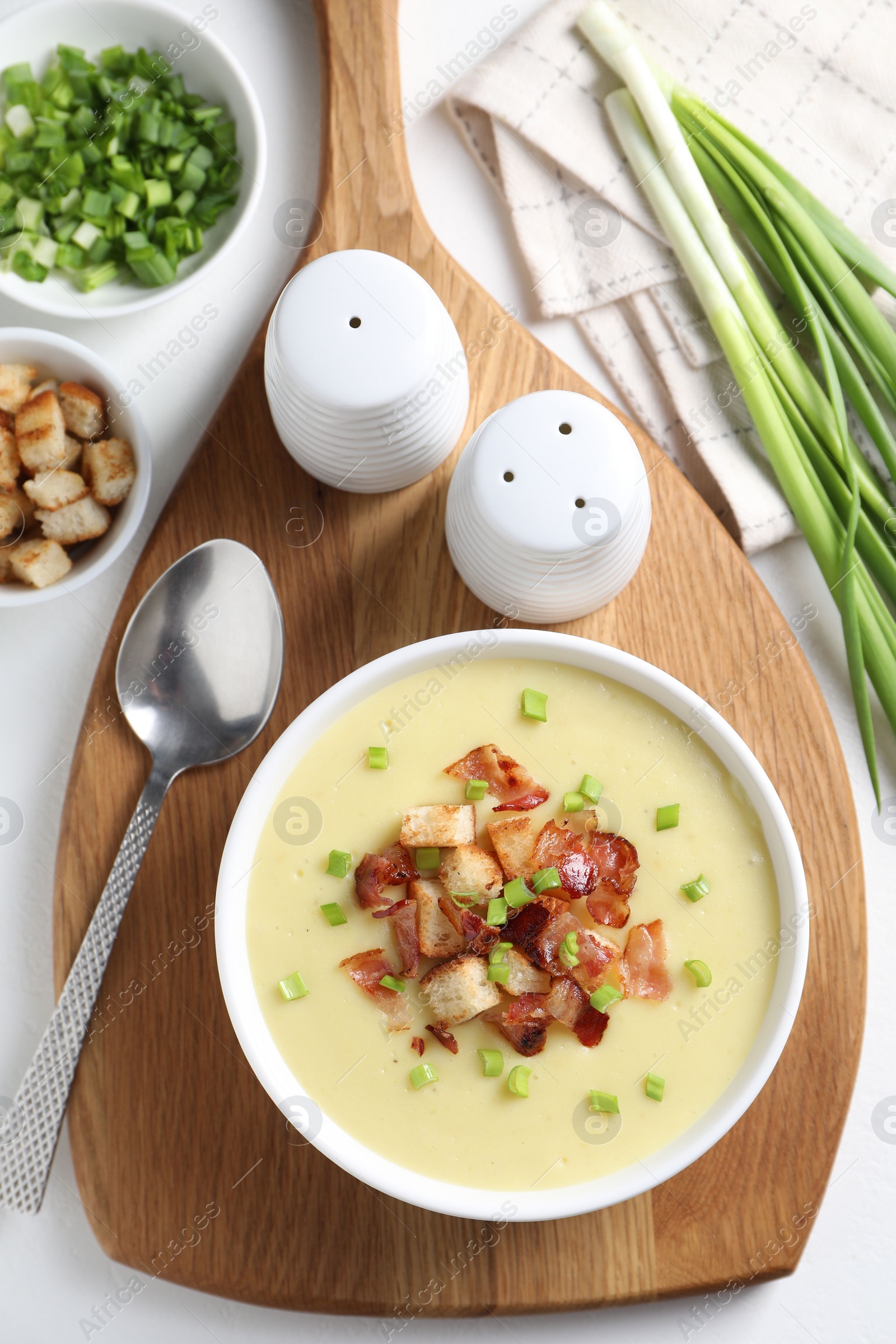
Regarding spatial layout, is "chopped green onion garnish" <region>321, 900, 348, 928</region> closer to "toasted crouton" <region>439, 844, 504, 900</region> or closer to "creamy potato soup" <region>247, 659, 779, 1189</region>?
"creamy potato soup" <region>247, 659, 779, 1189</region>

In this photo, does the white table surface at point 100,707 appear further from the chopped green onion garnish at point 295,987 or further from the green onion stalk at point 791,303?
the chopped green onion garnish at point 295,987

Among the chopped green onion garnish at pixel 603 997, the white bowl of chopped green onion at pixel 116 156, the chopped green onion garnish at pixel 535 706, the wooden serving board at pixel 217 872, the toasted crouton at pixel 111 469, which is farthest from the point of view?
the white bowl of chopped green onion at pixel 116 156

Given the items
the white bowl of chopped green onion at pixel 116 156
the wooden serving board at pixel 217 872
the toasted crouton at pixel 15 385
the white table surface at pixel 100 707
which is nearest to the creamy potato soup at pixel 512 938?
the wooden serving board at pixel 217 872

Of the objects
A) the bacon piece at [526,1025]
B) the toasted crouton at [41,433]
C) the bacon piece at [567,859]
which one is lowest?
the toasted crouton at [41,433]

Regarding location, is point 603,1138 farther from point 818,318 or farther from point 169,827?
point 818,318

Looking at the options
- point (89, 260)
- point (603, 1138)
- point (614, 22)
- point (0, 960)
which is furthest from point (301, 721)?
point (614, 22)

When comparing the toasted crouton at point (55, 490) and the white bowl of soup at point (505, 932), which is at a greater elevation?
the white bowl of soup at point (505, 932)

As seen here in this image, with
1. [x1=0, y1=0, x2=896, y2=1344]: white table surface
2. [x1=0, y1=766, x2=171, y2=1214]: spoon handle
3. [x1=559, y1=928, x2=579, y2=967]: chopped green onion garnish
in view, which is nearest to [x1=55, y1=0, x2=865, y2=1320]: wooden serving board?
[x1=0, y1=766, x2=171, y2=1214]: spoon handle
